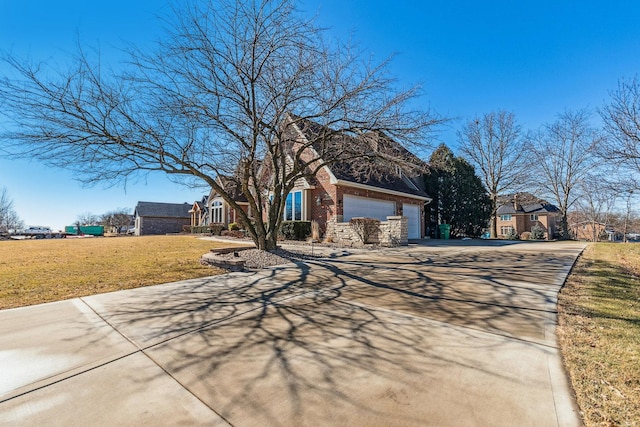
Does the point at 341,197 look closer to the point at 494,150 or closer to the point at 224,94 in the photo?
the point at 224,94

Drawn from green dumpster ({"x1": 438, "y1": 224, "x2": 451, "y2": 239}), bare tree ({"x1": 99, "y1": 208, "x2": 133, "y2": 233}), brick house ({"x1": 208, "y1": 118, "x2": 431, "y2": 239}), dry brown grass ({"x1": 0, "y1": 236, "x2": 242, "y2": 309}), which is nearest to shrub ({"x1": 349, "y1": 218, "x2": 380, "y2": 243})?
brick house ({"x1": 208, "y1": 118, "x2": 431, "y2": 239})

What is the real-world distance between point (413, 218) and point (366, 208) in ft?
17.8

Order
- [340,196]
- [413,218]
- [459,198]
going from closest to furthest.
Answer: [340,196] < [413,218] < [459,198]

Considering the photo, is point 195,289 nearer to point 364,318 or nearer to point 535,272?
point 364,318

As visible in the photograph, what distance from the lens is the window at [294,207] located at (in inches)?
696

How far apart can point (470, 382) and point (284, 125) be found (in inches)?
314

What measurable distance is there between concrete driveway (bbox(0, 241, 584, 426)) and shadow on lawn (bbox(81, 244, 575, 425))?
0.6 inches

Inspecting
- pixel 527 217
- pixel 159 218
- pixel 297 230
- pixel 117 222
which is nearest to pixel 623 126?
pixel 297 230

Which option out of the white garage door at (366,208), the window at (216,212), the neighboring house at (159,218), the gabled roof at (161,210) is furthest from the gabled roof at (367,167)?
the gabled roof at (161,210)

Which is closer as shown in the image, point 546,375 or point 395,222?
point 546,375

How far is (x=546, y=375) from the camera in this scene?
2574 mm

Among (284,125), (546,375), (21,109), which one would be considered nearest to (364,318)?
(546,375)

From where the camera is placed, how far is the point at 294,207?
707 inches

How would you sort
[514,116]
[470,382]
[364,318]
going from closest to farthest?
1. [470,382]
2. [364,318]
3. [514,116]
